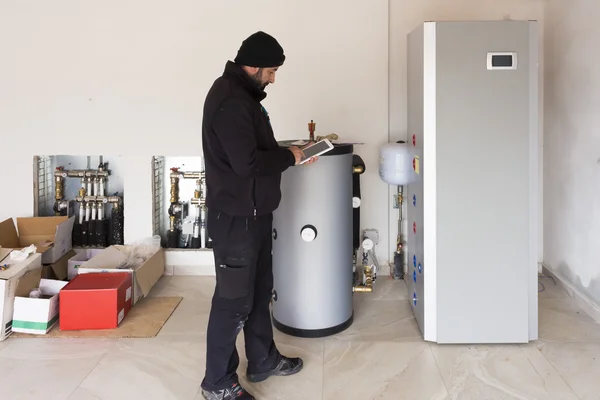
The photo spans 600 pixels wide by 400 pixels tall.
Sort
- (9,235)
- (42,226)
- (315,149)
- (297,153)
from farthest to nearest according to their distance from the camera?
(42,226) < (9,235) < (315,149) < (297,153)

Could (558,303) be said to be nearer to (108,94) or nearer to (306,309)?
(306,309)

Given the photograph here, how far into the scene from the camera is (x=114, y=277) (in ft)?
10.7

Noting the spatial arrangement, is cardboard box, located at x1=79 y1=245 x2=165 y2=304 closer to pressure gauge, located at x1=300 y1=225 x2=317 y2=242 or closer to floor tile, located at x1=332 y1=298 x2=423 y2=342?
pressure gauge, located at x1=300 y1=225 x2=317 y2=242

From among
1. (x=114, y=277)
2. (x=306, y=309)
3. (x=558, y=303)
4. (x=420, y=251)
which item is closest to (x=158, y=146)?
(x=114, y=277)

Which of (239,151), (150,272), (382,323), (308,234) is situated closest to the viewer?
(239,151)

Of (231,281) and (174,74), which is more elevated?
(174,74)

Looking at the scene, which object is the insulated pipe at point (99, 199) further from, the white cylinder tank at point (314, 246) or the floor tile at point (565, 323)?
the floor tile at point (565, 323)

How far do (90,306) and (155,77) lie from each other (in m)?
1.67

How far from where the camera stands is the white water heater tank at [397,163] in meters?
3.24

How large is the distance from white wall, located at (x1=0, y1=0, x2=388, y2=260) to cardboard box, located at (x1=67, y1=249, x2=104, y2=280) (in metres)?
0.29

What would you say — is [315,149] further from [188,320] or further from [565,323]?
[565,323]

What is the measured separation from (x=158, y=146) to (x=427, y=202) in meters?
2.06

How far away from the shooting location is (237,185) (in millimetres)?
2146

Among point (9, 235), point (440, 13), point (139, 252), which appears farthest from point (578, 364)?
point (9, 235)
